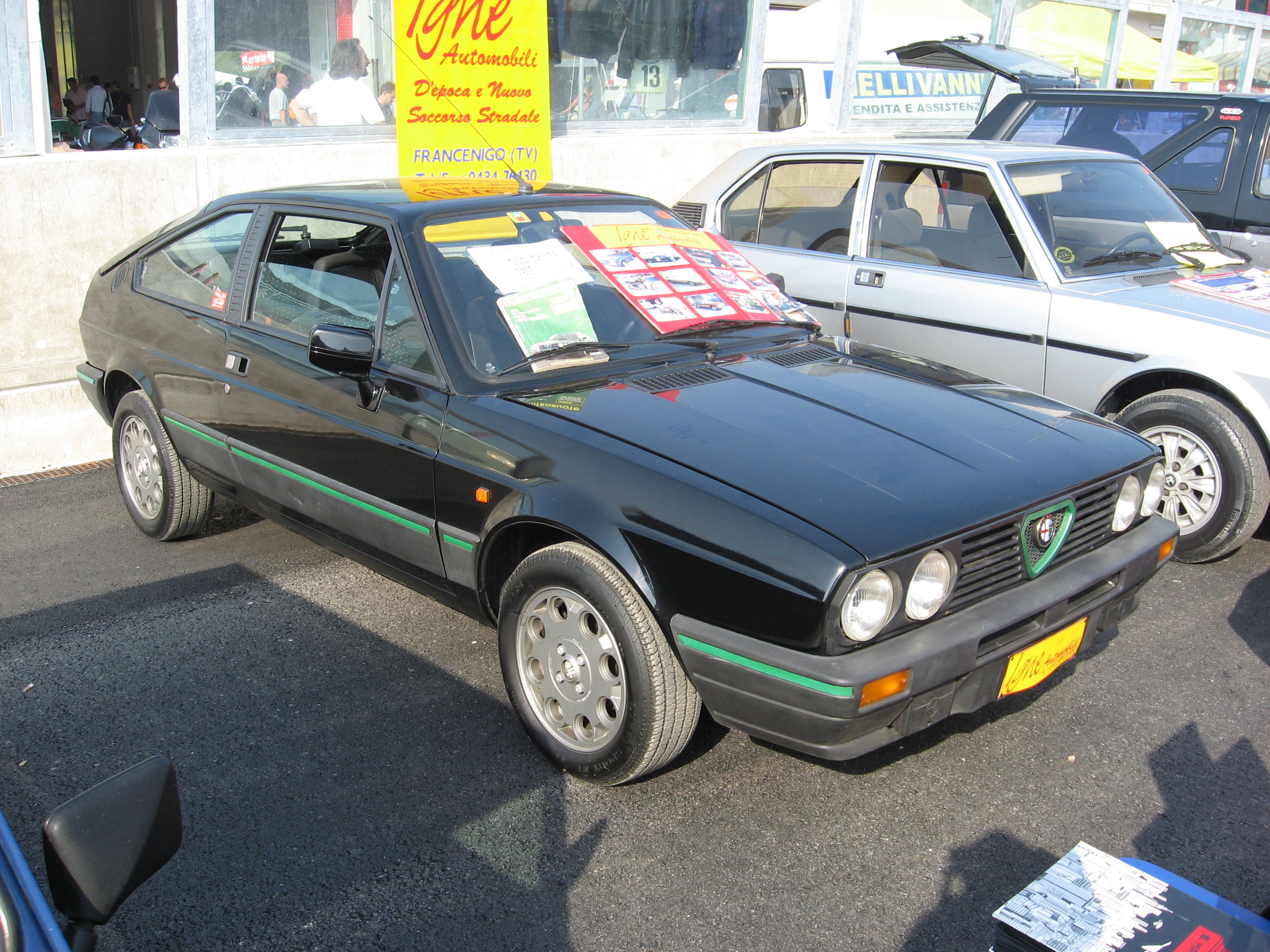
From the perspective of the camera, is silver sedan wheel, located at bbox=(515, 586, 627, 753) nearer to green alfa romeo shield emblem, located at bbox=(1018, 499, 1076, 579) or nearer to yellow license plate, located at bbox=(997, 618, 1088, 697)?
yellow license plate, located at bbox=(997, 618, 1088, 697)

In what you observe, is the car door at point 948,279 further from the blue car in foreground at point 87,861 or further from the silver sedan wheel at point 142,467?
the blue car in foreground at point 87,861

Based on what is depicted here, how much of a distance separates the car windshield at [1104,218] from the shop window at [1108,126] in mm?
1378

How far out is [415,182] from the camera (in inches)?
174

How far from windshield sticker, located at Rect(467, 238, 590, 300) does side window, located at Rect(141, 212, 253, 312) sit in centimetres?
126

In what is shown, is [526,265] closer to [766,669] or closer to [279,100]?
[766,669]

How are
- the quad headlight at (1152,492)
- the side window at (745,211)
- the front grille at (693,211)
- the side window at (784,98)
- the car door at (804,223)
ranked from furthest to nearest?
1. the side window at (784,98)
2. the front grille at (693,211)
3. the side window at (745,211)
4. the car door at (804,223)
5. the quad headlight at (1152,492)

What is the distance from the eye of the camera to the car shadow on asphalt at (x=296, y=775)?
264cm

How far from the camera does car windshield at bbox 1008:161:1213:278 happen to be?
526 centimetres

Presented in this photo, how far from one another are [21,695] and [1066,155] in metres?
5.19

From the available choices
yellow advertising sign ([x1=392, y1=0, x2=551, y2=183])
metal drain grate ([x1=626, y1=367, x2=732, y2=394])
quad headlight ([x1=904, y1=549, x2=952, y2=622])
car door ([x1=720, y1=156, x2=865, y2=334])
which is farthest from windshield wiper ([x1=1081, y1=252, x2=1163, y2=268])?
yellow advertising sign ([x1=392, y1=0, x2=551, y2=183])

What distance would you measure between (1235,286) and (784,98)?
35.0 ft

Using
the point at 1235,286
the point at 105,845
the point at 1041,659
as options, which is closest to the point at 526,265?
the point at 1041,659

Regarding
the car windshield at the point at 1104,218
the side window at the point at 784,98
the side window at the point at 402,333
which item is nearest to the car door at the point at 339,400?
the side window at the point at 402,333

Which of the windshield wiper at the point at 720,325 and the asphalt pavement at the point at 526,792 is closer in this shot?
the asphalt pavement at the point at 526,792
